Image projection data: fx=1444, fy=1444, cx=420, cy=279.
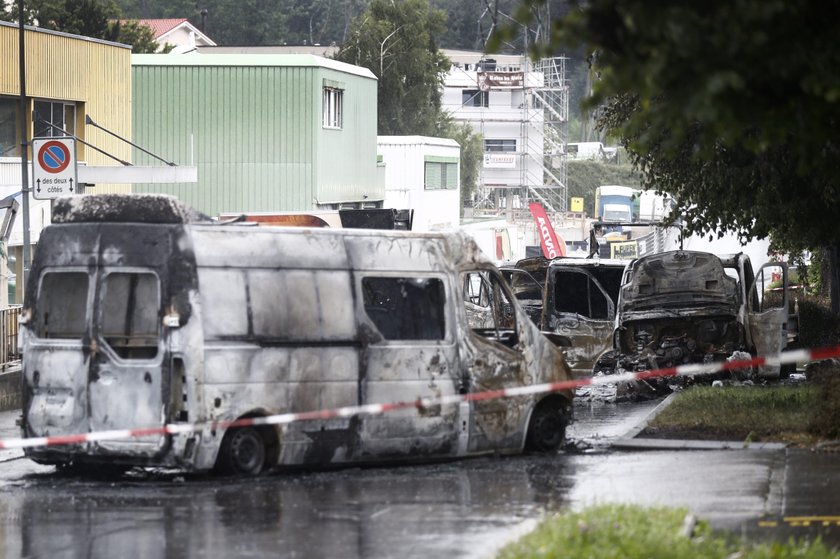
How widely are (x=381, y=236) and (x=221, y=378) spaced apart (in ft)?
7.22

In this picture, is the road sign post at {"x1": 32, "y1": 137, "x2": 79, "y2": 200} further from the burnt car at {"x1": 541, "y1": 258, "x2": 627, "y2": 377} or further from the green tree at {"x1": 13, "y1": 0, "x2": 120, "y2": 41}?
the green tree at {"x1": 13, "y1": 0, "x2": 120, "y2": 41}

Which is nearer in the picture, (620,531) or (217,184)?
(620,531)

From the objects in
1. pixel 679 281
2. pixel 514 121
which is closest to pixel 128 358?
pixel 679 281

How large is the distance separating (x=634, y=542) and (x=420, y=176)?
53134 mm

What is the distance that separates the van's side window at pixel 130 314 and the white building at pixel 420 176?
148 feet

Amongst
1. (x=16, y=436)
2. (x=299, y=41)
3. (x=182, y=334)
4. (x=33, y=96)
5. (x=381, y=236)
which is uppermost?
(x=299, y=41)

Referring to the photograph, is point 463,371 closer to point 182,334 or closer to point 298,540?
point 182,334

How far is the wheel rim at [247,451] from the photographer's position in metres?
12.1

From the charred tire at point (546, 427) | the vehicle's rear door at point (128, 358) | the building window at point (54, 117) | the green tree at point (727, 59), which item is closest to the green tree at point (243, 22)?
the building window at point (54, 117)

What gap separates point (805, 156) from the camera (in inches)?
269

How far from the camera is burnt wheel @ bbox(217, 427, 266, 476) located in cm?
1212

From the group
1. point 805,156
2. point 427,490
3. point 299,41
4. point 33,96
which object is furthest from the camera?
point 299,41

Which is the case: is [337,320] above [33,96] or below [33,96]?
below

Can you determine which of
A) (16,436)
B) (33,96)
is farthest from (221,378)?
(33,96)
